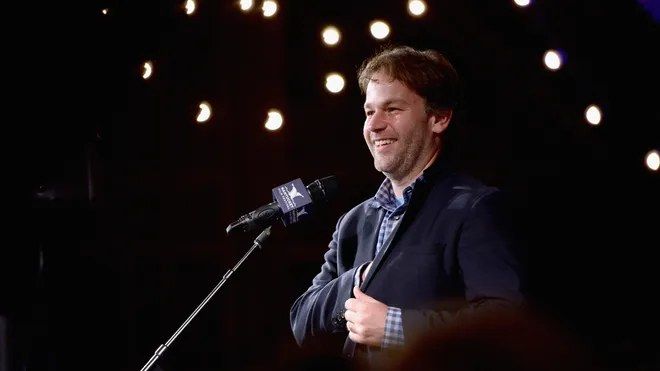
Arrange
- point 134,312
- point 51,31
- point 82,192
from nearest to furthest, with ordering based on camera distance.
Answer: point 51,31 → point 82,192 → point 134,312

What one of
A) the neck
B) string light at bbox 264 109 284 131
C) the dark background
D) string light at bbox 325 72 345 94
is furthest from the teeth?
string light at bbox 264 109 284 131

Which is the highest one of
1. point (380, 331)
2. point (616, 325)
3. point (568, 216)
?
point (568, 216)

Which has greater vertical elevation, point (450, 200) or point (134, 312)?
point (450, 200)

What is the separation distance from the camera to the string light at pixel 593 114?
279 centimetres

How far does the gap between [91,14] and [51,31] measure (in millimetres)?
203

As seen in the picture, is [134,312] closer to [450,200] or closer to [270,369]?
[270,369]

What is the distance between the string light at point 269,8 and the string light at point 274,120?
484 millimetres

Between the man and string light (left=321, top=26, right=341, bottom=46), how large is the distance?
0.98 metres

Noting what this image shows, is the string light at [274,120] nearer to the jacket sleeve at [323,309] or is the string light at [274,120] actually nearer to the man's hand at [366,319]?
the jacket sleeve at [323,309]

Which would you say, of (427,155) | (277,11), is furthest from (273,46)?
(427,155)

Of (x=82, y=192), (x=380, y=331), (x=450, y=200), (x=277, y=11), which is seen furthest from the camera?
(x=277, y=11)

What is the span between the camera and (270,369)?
134 inches

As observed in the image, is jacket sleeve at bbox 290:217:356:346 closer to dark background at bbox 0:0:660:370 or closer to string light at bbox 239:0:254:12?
dark background at bbox 0:0:660:370

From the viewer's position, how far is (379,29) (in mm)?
3254
